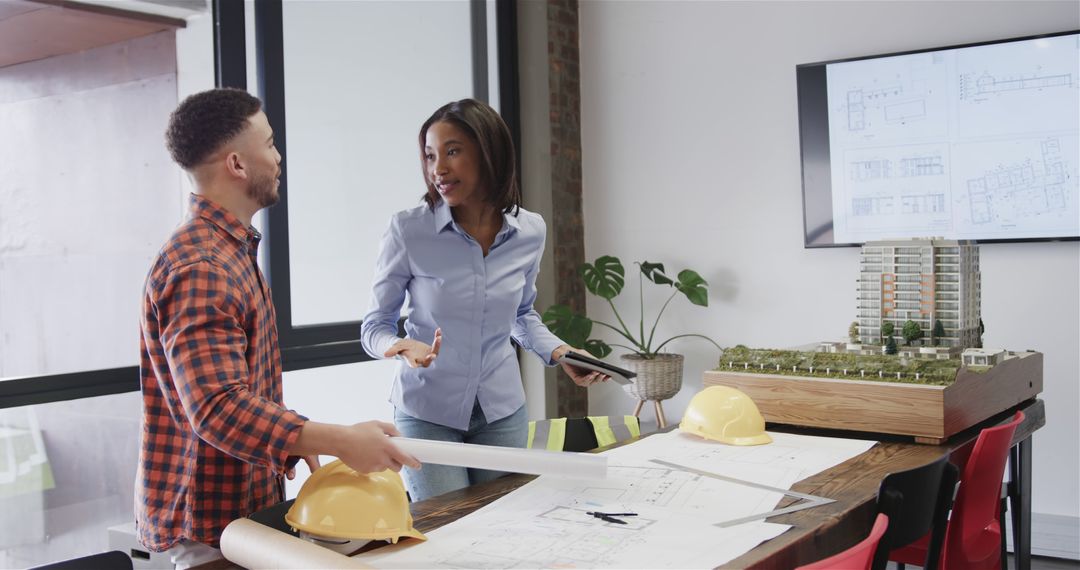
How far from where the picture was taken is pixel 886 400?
2354 mm

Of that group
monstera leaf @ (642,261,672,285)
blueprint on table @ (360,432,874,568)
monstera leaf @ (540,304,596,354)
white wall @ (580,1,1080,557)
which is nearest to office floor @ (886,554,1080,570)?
white wall @ (580,1,1080,557)

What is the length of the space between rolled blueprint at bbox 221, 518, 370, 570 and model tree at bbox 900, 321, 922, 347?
1.82 meters

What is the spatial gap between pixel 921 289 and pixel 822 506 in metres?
1.12

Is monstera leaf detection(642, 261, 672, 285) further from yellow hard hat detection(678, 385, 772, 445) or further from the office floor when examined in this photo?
yellow hard hat detection(678, 385, 772, 445)

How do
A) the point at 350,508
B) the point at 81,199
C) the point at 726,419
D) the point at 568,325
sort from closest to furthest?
the point at 350,508
the point at 726,419
the point at 81,199
the point at 568,325

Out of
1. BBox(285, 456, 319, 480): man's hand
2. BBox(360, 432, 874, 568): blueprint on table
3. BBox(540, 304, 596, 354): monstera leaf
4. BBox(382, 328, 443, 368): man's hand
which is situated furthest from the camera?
BBox(540, 304, 596, 354): monstera leaf

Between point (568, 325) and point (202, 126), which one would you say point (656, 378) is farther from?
point (202, 126)

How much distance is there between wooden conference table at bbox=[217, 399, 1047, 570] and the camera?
151cm

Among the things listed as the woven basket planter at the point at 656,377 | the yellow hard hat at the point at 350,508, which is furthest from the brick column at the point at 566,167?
the yellow hard hat at the point at 350,508

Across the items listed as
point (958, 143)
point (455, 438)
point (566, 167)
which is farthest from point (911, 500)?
point (566, 167)

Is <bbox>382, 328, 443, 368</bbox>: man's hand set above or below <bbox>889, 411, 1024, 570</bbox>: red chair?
above

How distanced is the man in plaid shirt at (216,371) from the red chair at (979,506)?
4.45 ft

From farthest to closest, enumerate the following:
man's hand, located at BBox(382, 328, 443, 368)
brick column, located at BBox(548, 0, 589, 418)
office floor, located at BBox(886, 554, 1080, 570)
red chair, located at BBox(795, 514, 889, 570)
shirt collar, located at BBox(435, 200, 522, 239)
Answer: brick column, located at BBox(548, 0, 589, 418), office floor, located at BBox(886, 554, 1080, 570), shirt collar, located at BBox(435, 200, 522, 239), man's hand, located at BBox(382, 328, 443, 368), red chair, located at BBox(795, 514, 889, 570)

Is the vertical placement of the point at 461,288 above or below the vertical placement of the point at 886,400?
above
